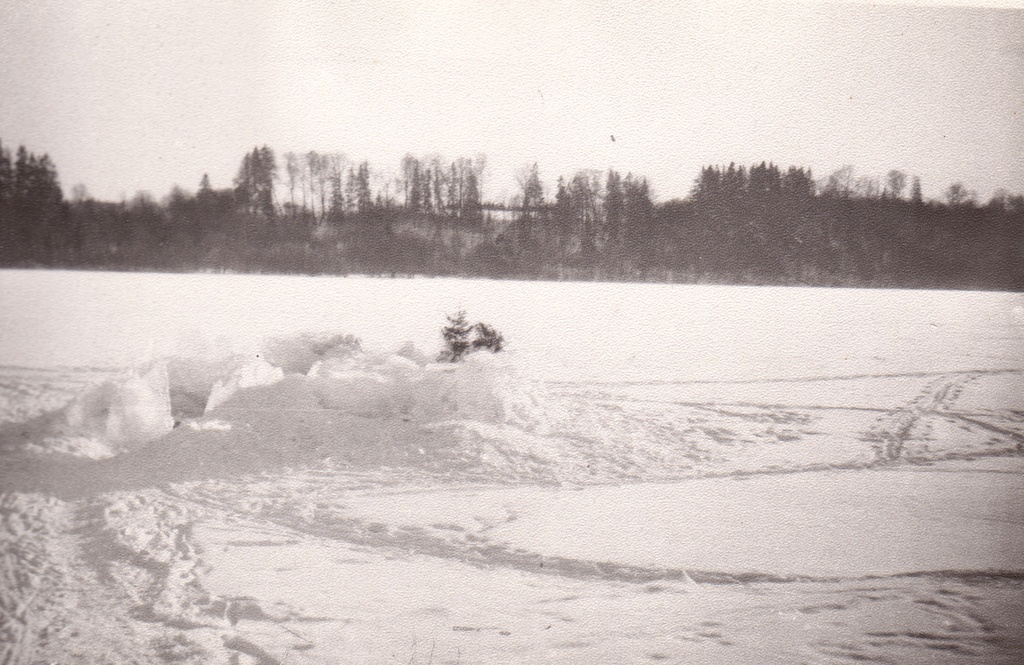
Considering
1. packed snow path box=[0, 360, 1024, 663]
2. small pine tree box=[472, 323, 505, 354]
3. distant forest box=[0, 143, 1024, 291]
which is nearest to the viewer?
packed snow path box=[0, 360, 1024, 663]

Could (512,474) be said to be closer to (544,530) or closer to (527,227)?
(544,530)

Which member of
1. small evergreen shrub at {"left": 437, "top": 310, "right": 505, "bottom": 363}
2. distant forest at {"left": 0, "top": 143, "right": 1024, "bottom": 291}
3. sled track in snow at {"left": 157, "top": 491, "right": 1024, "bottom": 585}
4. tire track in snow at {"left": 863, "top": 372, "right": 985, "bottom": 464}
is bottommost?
sled track in snow at {"left": 157, "top": 491, "right": 1024, "bottom": 585}

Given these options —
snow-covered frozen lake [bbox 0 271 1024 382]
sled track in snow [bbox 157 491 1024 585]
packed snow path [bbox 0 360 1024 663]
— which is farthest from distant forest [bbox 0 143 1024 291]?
sled track in snow [bbox 157 491 1024 585]

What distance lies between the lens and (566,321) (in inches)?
94.1

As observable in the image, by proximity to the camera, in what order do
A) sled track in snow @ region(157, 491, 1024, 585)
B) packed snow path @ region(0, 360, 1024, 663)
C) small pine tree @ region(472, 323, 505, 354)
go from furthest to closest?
small pine tree @ region(472, 323, 505, 354)
sled track in snow @ region(157, 491, 1024, 585)
packed snow path @ region(0, 360, 1024, 663)

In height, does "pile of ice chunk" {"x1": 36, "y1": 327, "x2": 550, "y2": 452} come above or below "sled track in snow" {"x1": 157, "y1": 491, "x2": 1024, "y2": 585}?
above

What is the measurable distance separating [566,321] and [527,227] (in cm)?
34

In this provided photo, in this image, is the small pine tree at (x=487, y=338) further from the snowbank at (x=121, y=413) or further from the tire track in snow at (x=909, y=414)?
the tire track in snow at (x=909, y=414)

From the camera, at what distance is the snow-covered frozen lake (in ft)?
7.18

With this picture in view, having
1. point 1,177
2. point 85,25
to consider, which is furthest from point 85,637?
point 85,25

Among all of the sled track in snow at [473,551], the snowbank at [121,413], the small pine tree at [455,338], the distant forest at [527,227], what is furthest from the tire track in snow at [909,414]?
the snowbank at [121,413]

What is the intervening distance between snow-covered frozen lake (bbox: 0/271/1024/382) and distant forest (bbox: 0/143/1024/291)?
5 cm

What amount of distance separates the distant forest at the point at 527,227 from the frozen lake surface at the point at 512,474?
78 mm

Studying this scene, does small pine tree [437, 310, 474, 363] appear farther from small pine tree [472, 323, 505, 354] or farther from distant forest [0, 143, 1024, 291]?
distant forest [0, 143, 1024, 291]
